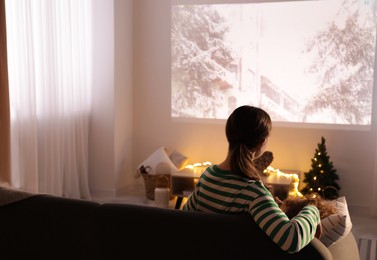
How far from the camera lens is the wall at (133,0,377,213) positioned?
4.78m

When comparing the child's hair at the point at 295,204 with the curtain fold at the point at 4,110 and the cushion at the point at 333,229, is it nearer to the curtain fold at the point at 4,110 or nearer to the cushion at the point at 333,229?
the cushion at the point at 333,229

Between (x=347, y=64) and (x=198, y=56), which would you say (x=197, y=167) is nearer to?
(x=198, y=56)

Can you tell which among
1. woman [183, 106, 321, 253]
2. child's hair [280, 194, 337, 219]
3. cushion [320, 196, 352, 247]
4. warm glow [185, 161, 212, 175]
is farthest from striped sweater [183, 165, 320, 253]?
warm glow [185, 161, 212, 175]

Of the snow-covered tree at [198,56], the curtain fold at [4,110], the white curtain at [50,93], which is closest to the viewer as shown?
the curtain fold at [4,110]

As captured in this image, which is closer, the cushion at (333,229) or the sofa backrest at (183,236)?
the sofa backrest at (183,236)

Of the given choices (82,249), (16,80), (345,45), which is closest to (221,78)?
(345,45)

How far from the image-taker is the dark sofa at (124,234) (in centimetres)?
172

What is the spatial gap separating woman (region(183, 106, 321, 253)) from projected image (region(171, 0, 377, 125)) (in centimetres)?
308

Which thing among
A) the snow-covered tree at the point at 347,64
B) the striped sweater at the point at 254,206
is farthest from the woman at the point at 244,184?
the snow-covered tree at the point at 347,64

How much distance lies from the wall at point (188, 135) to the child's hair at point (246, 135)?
122 inches

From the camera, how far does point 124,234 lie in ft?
6.07

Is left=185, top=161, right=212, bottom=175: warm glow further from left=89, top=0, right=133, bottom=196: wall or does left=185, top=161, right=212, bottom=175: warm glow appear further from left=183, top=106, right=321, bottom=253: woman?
left=183, top=106, right=321, bottom=253: woman

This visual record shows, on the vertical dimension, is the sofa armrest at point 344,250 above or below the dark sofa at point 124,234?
below

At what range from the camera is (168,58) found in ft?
17.5
